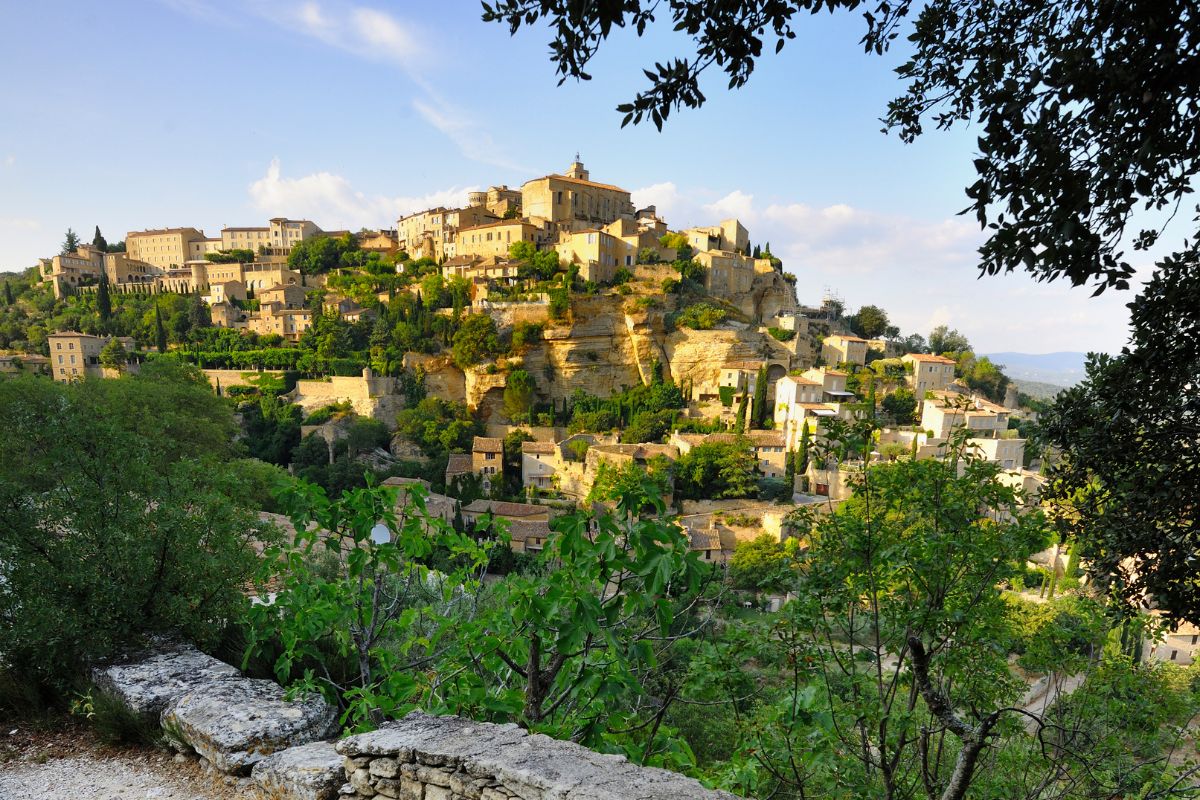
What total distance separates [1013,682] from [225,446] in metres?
21.3

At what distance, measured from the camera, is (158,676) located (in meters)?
4.35

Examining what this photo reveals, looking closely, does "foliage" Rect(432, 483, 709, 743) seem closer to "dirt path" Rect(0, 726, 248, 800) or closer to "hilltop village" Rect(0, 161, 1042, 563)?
"dirt path" Rect(0, 726, 248, 800)

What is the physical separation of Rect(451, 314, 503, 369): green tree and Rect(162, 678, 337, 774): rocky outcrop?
35.0 m

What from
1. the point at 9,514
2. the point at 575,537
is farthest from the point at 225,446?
the point at 575,537

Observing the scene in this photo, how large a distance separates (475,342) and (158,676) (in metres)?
35.0

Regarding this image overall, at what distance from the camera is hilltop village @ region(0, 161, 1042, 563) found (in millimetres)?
31703

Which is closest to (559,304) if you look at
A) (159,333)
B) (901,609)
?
(159,333)

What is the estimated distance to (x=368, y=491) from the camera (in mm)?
3539

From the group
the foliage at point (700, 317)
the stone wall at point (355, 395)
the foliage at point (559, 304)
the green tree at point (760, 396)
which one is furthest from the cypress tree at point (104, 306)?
the green tree at point (760, 396)

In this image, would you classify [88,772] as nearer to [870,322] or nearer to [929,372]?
[929,372]

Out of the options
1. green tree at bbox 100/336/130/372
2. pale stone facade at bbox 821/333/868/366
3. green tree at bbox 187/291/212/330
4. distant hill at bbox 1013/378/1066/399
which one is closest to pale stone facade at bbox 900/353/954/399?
pale stone facade at bbox 821/333/868/366

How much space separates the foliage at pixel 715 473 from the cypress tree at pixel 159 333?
38.3 metres

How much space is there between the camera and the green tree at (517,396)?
1497 inches

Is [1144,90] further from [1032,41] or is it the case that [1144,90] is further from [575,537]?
[575,537]
